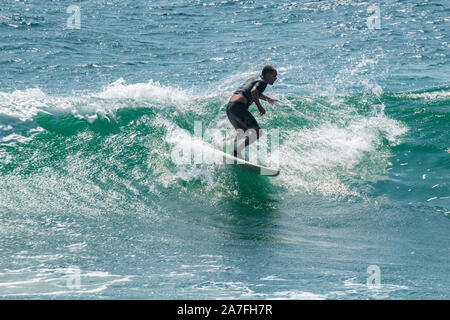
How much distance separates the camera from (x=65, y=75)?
1568 cm

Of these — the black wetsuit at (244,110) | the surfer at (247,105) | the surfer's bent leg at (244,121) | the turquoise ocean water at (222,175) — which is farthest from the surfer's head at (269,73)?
the turquoise ocean water at (222,175)

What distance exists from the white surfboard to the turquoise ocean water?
0.18m

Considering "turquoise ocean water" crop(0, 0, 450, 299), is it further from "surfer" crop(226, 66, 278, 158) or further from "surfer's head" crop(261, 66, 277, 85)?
"surfer's head" crop(261, 66, 277, 85)

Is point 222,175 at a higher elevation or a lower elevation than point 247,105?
lower

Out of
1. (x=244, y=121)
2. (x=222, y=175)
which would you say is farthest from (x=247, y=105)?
(x=222, y=175)

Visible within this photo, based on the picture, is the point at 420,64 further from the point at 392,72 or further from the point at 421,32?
the point at 421,32

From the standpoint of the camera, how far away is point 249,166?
889cm

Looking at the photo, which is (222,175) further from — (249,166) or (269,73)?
(269,73)

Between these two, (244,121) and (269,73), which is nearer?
(269,73)

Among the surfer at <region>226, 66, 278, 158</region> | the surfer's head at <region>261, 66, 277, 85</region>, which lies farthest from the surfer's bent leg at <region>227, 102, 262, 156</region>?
the surfer's head at <region>261, 66, 277, 85</region>

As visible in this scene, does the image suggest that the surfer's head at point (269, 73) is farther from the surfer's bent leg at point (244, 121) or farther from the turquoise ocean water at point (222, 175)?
the turquoise ocean water at point (222, 175)

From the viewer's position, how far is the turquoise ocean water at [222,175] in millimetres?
6109

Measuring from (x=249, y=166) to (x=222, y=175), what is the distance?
555 millimetres
